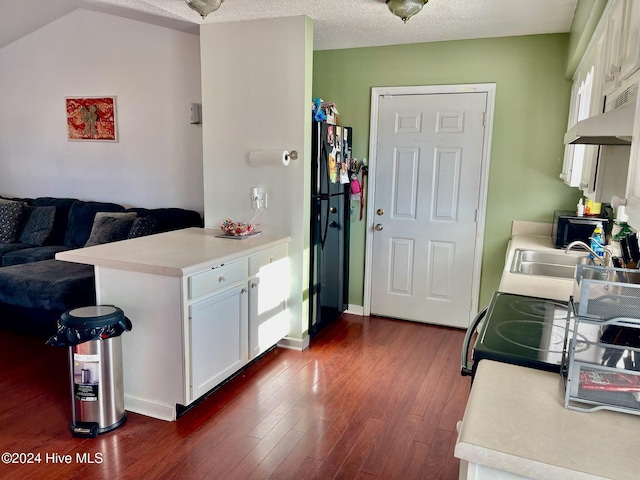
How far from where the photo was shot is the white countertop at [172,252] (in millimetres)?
2420

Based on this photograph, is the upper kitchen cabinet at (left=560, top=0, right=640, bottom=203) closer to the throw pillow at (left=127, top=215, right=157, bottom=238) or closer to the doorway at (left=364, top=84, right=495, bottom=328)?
the doorway at (left=364, top=84, right=495, bottom=328)

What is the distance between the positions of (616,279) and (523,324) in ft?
1.33

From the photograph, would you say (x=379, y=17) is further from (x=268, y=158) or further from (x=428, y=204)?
(x=428, y=204)

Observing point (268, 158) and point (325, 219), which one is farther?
point (325, 219)

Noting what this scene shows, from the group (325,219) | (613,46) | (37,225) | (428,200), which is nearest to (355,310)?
(325,219)

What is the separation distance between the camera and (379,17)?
3.15 meters

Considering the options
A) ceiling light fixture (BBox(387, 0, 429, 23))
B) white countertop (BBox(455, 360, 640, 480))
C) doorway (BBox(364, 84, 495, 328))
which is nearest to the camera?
white countertop (BBox(455, 360, 640, 480))

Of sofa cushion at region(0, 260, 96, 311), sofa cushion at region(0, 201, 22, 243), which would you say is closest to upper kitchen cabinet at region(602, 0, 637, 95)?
sofa cushion at region(0, 260, 96, 311)

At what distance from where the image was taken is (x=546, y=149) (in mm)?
3576

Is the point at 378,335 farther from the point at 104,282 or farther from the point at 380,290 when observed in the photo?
the point at 104,282

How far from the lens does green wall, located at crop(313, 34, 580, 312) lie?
3.51 m

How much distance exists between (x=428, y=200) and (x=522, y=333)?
250cm

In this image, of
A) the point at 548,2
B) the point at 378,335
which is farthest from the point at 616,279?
the point at 378,335

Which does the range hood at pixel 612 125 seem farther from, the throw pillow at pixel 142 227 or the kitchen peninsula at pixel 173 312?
the throw pillow at pixel 142 227
